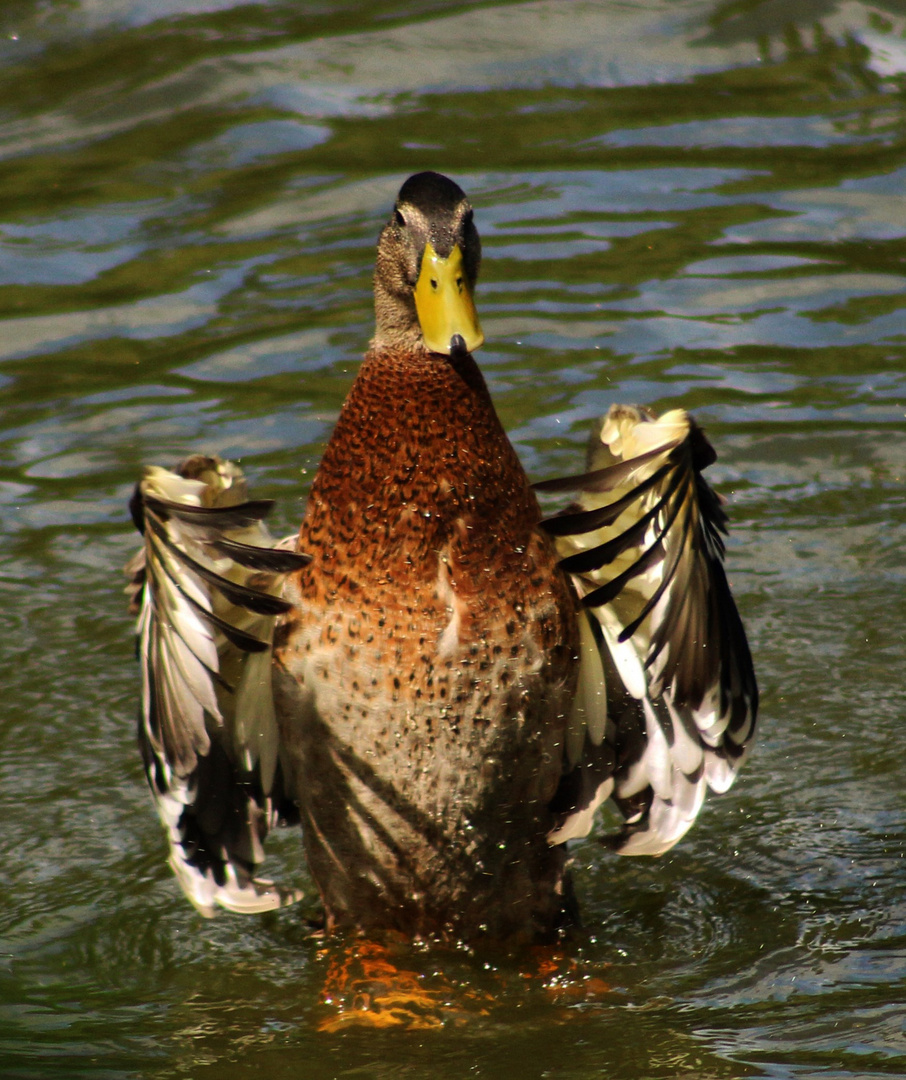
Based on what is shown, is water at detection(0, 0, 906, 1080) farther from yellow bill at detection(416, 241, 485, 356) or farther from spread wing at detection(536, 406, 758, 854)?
yellow bill at detection(416, 241, 485, 356)

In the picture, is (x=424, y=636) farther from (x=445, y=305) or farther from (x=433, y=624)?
(x=445, y=305)

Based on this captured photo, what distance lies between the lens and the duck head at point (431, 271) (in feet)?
13.3

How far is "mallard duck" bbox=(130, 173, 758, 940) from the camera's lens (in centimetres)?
406

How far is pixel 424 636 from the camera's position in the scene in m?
4.11

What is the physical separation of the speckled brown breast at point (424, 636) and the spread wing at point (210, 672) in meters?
0.19

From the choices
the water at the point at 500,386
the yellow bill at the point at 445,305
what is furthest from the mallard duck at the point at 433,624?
the water at the point at 500,386

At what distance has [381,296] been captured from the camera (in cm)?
431

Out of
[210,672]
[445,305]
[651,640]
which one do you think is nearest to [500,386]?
[651,640]

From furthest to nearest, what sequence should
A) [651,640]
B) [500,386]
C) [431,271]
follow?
[500,386], [651,640], [431,271]

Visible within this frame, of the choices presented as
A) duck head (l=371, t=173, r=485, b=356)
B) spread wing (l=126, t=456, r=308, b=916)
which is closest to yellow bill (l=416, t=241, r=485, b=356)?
duck head (l=371, t=173, r=485, b=356)

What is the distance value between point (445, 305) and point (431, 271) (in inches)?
3.6

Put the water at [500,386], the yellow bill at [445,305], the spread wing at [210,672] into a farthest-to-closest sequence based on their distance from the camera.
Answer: the water at [500,386] < the yellow bill at [445,305] < the spread wing at [210,672]

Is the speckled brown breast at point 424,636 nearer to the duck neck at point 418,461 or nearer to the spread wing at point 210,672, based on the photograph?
the duck neck at point 418,461

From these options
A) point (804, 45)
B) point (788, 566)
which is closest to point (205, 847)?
point (788, 566)
